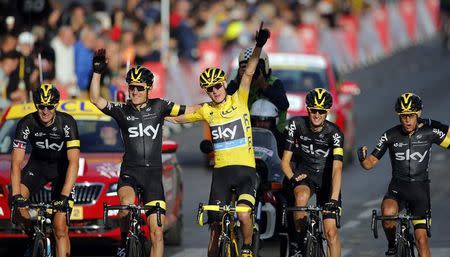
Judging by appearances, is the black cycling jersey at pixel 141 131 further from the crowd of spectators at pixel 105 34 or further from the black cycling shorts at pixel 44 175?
the crowd of spectators at pixel 105 34

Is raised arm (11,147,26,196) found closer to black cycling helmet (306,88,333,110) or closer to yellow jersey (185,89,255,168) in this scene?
yellow jersey (185,89,255,168)

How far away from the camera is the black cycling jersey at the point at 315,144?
1602 cm

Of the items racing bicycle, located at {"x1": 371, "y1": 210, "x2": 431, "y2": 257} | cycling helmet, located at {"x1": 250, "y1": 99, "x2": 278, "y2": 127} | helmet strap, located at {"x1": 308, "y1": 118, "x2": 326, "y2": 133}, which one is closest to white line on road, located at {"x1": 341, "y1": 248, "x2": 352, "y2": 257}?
cycling helmet, located at {"x1": 250, "y1": 99, "x2": 278, "y2": 127}

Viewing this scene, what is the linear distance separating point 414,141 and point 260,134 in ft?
6.91

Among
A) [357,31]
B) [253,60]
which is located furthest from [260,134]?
[357,31]

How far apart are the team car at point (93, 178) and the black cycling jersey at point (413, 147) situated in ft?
9.16

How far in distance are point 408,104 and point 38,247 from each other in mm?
3787

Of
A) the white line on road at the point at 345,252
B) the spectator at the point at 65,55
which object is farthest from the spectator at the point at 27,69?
the white line on road at the point at 345,252

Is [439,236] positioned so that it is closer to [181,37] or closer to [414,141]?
[414,141]

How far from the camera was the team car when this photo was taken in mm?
17156

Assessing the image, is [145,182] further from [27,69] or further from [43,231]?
[27,69]

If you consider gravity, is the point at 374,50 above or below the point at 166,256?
above

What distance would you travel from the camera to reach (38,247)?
1503 cm

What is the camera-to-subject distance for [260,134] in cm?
1727
